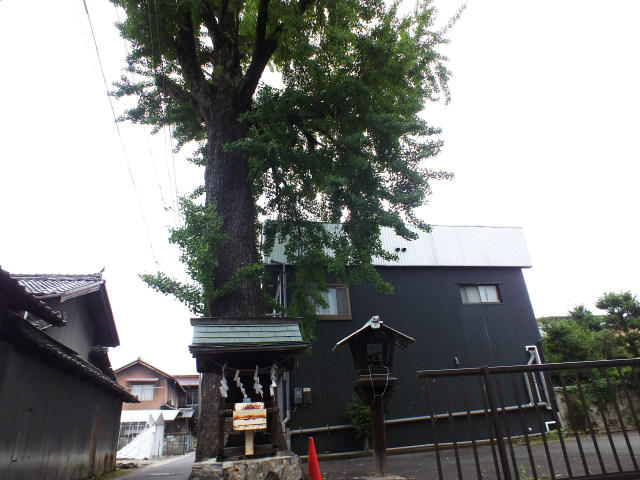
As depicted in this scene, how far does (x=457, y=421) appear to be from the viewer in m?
12.5

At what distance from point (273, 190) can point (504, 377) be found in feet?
33.8

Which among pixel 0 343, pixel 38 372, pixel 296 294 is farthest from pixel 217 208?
pixel 38 372

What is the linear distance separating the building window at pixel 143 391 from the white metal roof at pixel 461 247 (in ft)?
92.0

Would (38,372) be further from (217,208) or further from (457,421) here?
(457,421)

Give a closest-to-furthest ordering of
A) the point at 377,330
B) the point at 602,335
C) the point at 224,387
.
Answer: the point at 224,387
the point at 377,330
the point at 602,335

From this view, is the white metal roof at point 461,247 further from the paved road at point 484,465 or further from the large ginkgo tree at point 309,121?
the paved road at point 484,465

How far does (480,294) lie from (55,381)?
545 inches

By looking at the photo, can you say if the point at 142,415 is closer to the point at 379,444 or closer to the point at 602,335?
the point at 379,444

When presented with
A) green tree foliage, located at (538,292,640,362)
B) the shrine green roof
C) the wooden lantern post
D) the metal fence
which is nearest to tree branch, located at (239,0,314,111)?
the shrine green roof

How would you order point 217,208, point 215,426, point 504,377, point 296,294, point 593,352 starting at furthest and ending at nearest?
point 593,352 < point 504,377 < point 296,294 < point 217,208 < point 215,426

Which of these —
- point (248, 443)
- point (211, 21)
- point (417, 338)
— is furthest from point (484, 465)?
point (211, 21)

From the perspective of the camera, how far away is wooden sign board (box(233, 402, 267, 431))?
472cm

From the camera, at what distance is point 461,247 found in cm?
1538

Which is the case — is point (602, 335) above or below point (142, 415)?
above
